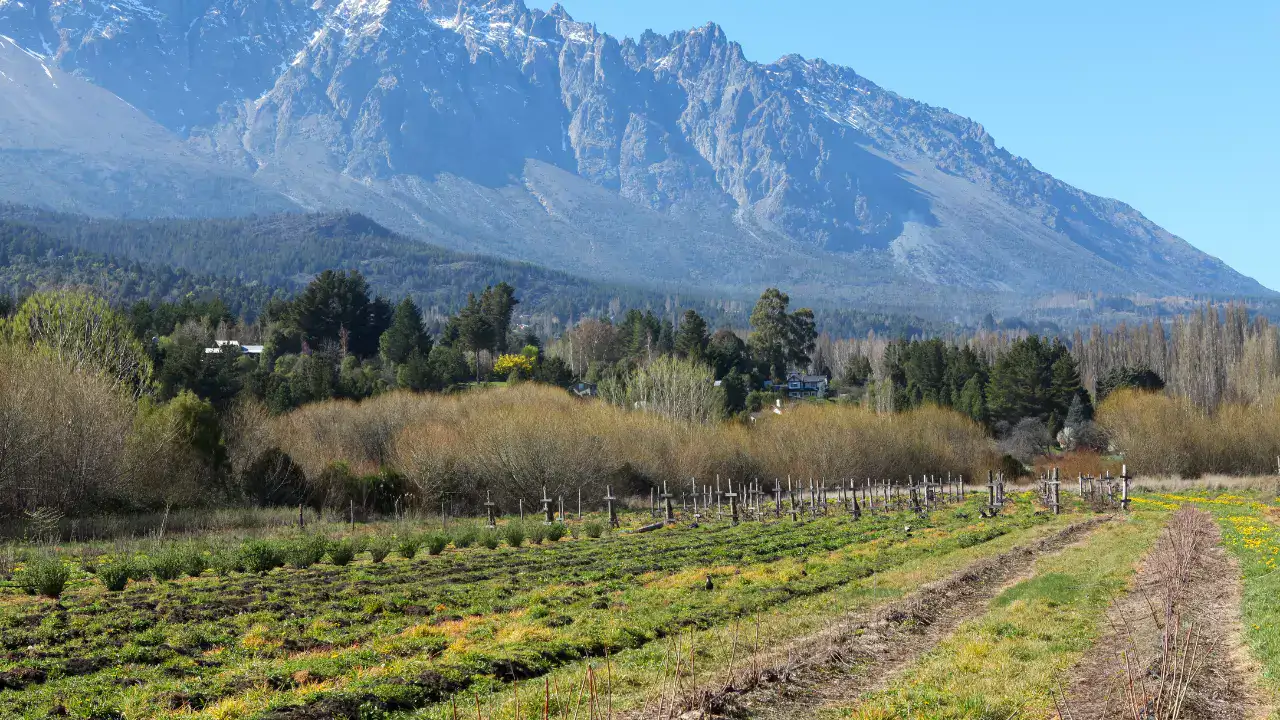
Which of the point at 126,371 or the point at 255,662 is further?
the point at 126,371

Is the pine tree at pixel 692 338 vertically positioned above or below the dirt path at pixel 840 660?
above

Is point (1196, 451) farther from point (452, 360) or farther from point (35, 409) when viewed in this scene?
point (35, 409)

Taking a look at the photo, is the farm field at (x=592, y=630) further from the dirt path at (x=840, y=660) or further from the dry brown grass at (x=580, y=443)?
the dry brown grass at (x=580, y=443)

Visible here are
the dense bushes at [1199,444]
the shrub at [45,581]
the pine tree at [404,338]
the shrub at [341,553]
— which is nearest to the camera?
the shrub at [45,581]

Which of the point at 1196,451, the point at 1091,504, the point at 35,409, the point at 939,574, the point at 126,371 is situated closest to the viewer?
the point at 939,574

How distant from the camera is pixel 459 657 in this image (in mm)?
18641

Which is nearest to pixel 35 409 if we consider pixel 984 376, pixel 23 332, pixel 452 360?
pixel 23 332

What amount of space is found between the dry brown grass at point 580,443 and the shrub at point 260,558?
34407 mm

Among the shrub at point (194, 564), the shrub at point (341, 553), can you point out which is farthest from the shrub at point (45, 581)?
the shrub at point (341, 553)

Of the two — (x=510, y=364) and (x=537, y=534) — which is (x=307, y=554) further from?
(x=510, y=364)

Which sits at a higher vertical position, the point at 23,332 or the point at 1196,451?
the point at 23,332

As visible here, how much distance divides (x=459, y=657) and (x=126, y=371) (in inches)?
2238

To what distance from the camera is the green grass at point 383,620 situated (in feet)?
54.1

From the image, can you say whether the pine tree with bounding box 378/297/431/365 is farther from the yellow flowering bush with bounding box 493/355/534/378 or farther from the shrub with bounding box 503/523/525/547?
the shrub with bounding box 503/523/525/547
